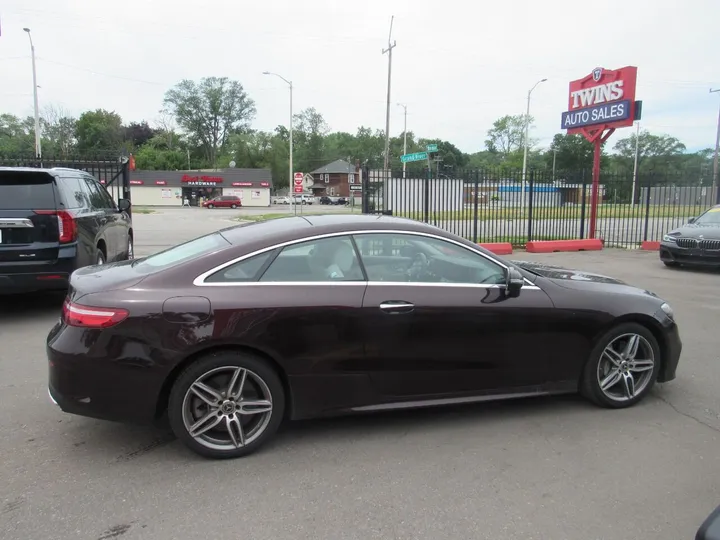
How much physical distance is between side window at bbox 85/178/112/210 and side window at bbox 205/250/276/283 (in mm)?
5410

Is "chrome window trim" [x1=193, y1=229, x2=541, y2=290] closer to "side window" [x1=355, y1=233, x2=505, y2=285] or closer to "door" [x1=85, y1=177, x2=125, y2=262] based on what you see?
"side window" [x1=355, y1=233, x2=505, y2=285]

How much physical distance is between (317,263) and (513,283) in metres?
1.38

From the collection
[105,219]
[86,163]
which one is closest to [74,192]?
[105,219]

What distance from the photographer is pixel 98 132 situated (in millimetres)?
93062

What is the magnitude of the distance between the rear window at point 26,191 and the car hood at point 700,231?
462 inches

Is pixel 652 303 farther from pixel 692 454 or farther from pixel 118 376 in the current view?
pixel 118 376

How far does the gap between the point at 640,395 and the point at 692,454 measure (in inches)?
31.0

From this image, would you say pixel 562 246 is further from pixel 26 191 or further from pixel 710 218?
pixel 26 191

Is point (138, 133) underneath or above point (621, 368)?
above

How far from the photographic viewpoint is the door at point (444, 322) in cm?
359

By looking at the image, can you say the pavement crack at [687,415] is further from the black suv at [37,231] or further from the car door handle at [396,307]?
the black suv at [37,231]

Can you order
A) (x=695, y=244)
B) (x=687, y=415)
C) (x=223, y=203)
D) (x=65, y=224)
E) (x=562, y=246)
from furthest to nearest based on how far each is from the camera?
(x=223, y=203)
(x=562, y=246)
(x=695, y=244)
(x=65, y=224)
(x=687, y=415)

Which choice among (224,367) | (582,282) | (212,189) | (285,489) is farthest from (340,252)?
(212,189)

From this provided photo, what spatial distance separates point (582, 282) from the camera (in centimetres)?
420
